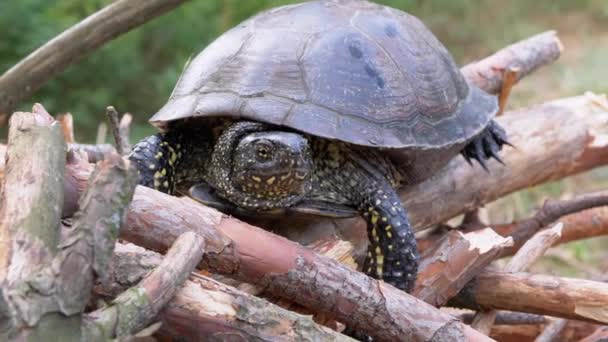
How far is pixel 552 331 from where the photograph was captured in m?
2.21

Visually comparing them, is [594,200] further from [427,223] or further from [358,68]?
[358,68]

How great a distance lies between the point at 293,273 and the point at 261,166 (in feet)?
1.65

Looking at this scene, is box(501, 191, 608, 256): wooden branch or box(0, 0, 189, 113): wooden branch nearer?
box(0, 0, 189, 113): wooden branch

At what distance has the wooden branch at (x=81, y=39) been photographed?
240 centimetres

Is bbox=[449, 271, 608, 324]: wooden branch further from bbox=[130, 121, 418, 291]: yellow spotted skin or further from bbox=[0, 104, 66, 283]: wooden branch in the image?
bbox=[0, 104, 66, 283]: wooden branch

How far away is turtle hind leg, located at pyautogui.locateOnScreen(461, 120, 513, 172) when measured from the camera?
2.79m

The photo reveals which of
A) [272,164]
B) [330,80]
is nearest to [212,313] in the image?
[272,164]

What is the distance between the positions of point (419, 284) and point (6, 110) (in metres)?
1.51

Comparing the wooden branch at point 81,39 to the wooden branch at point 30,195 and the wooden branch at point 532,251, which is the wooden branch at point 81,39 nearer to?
the wooden branch at point 30,195

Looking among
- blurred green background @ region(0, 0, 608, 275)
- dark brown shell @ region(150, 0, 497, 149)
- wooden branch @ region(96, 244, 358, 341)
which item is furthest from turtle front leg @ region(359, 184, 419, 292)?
blurred green background @ region(0, 0, 608, 275)

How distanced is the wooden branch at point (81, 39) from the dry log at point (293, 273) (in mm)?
1006

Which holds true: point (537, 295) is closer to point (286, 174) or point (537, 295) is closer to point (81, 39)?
point (286, 174)

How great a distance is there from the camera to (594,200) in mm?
2686

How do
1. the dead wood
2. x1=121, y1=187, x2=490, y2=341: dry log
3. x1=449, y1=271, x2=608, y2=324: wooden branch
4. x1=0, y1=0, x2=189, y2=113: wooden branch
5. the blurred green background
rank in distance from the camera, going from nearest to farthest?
the dead wood < x1=121, y1=187, x2=490, y2=341: dry log < x1=449, y1=271, x2=608, y2=324: wooden branch < x1=0, y1=0, x2=189, y2=113: wooden branch < the blurred green background
